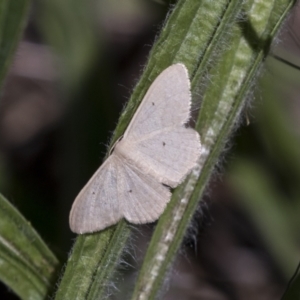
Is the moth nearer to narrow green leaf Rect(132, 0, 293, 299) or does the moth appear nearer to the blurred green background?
narrow green leaf Rect(132, 0, 293, 299)

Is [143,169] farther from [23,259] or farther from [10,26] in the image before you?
[10,26]

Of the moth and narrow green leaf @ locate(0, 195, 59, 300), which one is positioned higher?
the moth

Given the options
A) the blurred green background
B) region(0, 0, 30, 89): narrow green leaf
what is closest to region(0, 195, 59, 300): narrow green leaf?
the blurred green background

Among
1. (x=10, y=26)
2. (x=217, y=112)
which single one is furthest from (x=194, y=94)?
(x=10, y=26)

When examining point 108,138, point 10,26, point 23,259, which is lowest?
point 23,259

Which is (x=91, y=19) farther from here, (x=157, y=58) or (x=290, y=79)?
(x=157, y=58)

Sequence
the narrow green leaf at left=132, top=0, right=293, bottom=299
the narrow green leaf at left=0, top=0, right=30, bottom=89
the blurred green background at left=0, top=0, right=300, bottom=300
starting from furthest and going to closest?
the blurred green background at left=0, top=0, right=300, bottom=300 < the narrow green leaf at left=0, top=0, right=30, bottom=89 < the narrow green leaf at left=132, top=0, right=293, bottom=299

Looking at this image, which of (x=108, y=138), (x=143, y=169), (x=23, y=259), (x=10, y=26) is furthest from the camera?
(x=108, y=138)
